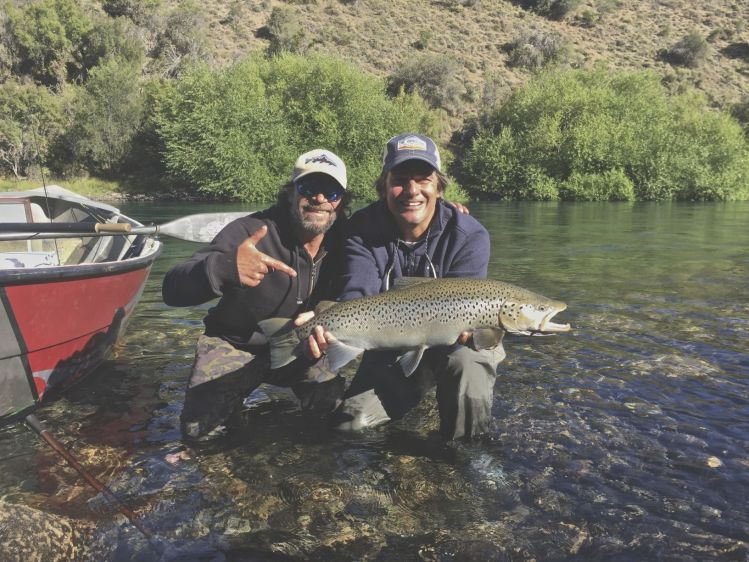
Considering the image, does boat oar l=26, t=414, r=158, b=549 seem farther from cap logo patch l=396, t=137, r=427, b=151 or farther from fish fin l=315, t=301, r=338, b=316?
cap logo patch l=396, t=137, r=427, b=151

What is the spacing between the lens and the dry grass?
6347cm

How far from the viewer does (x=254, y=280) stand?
4.20m

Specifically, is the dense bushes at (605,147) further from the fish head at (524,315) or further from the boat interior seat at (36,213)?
the fish head at (524,315)

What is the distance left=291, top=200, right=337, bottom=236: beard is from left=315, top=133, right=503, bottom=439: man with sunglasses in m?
0.20

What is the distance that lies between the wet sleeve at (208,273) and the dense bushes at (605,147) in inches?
1774

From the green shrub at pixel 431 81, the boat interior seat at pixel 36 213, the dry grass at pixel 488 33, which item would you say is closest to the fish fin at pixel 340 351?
the boat interior seat at pixel 36 213

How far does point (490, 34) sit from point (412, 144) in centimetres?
7650

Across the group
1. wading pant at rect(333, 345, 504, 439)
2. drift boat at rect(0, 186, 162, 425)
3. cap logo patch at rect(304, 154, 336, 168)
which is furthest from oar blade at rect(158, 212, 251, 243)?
wading pant at rect(333, 345, 504, 439)

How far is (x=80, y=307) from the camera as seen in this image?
5.35 meters

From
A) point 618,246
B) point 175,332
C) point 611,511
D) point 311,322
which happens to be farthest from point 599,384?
point 618,246

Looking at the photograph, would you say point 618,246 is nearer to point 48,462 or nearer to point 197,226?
point 197,226

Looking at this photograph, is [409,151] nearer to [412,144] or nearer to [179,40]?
[412,144]

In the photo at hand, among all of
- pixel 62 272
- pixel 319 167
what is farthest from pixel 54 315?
pixel 319 167

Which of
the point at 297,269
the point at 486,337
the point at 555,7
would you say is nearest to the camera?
the point at 486,337
